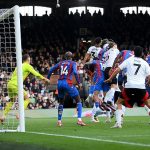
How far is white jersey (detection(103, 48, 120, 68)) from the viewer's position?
1758 cm

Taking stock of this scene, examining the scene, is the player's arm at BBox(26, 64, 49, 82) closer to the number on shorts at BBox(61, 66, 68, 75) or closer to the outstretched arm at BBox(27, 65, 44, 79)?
the outstretched arm at BBox(27, 65, 44, 79)

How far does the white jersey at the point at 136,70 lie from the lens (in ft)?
44.8

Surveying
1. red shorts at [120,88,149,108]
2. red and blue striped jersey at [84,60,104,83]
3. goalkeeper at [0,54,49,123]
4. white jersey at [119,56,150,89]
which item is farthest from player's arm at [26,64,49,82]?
red and blue striped jersey at [84,60,104,83]

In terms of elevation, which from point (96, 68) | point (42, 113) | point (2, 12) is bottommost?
point (42, 113)

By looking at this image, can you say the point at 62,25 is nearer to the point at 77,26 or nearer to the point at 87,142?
the point at 77,26

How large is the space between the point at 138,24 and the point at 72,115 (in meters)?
21.8

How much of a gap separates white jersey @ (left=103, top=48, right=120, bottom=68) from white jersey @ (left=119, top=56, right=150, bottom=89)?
149 inches

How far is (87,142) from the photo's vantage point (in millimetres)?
10133

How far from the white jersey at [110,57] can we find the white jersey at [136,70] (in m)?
3.79

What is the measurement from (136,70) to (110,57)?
3.98m

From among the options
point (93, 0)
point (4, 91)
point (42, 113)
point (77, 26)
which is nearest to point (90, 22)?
point (77, 26)

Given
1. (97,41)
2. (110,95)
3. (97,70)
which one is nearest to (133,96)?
(110,95)

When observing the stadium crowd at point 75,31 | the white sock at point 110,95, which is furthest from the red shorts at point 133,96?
the stadium crowd at point 75,31

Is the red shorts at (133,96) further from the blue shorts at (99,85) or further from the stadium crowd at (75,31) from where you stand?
the stadium crowd at (75,31)
